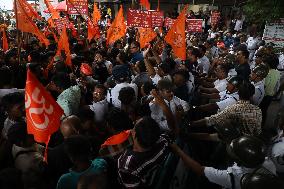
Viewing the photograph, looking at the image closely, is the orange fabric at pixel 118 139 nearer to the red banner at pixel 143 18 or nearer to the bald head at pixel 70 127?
the bald head at pixel 70 127

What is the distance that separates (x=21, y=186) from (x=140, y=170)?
106 centimetres

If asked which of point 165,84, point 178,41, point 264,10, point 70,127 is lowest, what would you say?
point 70,127

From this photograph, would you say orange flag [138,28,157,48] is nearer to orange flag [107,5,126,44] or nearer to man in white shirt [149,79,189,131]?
orange flag [107,5,126,44]

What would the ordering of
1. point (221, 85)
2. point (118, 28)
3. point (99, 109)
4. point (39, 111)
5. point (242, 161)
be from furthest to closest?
1. point (118, 28)
2. point (221, 85)
3. point (99, 109)
4. point (39, 111)
5. point (242, 161)

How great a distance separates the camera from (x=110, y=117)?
11.6 feet

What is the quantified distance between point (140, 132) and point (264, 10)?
9.78m

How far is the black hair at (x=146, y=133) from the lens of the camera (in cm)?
286

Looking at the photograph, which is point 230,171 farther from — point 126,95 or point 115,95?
point 115,95

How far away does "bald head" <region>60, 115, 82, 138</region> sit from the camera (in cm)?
361

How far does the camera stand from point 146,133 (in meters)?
2.86

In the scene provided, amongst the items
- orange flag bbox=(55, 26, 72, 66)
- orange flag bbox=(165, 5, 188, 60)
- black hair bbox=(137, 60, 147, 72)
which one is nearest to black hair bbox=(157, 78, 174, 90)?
black hair bbox=(137, 60, 147, 72)

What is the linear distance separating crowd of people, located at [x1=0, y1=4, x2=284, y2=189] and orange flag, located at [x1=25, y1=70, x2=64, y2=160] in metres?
0.16

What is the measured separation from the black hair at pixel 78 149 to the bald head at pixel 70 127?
74cm

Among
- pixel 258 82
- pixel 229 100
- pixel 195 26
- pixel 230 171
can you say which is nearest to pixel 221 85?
pixel 258 82
